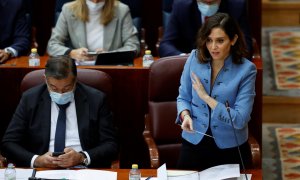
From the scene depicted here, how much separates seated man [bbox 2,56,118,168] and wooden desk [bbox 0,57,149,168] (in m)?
0.41

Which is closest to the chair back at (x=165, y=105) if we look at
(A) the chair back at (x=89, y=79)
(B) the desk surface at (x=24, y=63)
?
(A) the chair back at (x=89, y=79)

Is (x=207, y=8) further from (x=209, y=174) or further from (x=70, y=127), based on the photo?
(x=209, y=174)

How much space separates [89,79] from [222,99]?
2.07 ft

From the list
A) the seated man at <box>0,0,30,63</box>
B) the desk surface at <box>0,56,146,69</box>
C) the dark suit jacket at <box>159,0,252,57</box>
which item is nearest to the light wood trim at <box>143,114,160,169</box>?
the desk surface at <box>0,56,146,69</box>

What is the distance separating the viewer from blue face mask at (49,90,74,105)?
2.74 metres

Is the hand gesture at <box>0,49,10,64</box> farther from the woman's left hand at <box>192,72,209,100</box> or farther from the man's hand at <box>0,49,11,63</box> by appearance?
the woman's left hand at <box>192,72,209,100</box>

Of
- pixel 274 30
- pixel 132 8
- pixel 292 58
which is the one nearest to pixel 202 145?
pixel 132 8

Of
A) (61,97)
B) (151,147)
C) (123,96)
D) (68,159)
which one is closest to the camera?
(68,159)

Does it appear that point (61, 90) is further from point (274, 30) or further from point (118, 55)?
point (274, 30)

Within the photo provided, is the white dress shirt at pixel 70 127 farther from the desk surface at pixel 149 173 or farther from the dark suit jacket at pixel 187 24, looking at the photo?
the dark suit jacket at pixel 187 24

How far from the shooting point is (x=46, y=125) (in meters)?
2.80

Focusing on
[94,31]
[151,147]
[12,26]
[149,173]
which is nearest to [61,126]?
[151,147]

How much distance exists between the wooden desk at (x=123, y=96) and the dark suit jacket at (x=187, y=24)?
8.1 inches

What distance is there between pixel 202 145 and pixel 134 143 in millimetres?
813
